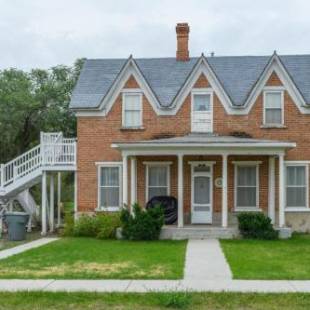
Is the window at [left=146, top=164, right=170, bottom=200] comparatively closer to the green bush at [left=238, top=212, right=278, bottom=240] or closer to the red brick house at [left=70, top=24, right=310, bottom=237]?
the red brick house at [left=70, top=24, right=310, bottom=237]

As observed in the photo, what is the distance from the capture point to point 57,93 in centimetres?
3981

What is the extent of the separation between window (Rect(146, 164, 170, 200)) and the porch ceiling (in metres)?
2.71

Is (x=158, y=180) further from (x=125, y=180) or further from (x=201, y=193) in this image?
(x=125, y=180)

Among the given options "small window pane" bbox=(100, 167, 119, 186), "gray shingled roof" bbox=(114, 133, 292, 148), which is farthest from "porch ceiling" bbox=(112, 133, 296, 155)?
"small window pane" bbox=(100, 167, 119, 186)

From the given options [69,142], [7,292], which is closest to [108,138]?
[69,142]

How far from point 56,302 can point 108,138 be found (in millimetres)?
17276

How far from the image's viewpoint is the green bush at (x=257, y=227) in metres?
23.8

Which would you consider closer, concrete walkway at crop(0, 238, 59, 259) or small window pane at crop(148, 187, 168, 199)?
concrete walkway at crop(0, 238, 59, 259)

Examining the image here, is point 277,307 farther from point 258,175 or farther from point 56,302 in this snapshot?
point 258,175

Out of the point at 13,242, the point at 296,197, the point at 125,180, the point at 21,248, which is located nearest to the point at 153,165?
the point at 125,180

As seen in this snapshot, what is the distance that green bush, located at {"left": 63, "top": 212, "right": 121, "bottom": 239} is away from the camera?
968 inches

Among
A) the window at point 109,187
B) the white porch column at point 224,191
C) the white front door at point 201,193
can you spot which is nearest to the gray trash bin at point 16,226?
the window at point 109,187

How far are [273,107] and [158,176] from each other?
5794mm

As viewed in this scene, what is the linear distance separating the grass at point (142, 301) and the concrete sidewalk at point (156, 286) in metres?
0.44
